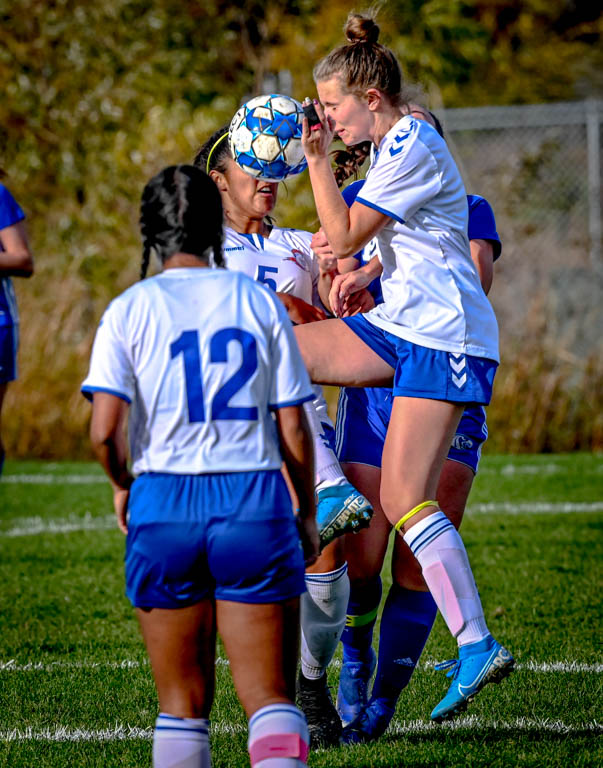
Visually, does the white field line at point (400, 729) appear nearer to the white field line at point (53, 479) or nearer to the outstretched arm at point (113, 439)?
the outstretched arm at point (113, 439)

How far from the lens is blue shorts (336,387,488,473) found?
405 centimetres

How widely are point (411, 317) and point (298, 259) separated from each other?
0.59 meters

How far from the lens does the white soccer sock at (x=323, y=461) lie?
12.4 feet

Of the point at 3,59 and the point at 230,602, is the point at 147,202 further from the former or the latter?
the point at 3,59

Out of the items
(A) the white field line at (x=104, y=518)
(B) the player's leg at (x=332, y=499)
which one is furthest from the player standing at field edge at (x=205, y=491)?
(A) the white field line at (x=104, y=518)

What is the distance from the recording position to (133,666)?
15.8 ft

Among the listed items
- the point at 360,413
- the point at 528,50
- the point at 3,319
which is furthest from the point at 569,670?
the point at 528,50

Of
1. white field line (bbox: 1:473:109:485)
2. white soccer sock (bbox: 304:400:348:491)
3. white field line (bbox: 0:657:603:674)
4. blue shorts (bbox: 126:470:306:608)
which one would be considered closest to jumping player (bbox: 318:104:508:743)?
white soccer sock (bbox: 304:400:348:491)

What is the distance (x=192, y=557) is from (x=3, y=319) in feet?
12.7

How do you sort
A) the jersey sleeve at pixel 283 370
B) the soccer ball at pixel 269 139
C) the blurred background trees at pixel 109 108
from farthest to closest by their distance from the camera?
the blurred background trees at pixel 109 108
the soccer ball at pixel 269 139
the jersey sleeve at pixel 283 370

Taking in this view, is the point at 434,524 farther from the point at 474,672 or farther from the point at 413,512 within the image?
the point at 474,672

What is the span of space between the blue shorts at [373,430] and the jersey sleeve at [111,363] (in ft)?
5.13

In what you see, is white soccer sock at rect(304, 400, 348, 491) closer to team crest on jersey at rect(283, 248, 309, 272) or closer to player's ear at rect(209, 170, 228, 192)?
team crest on jersey at rect(283, 248, 309, 272)

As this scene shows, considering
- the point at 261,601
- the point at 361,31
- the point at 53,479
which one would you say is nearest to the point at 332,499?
the point at 261,601
